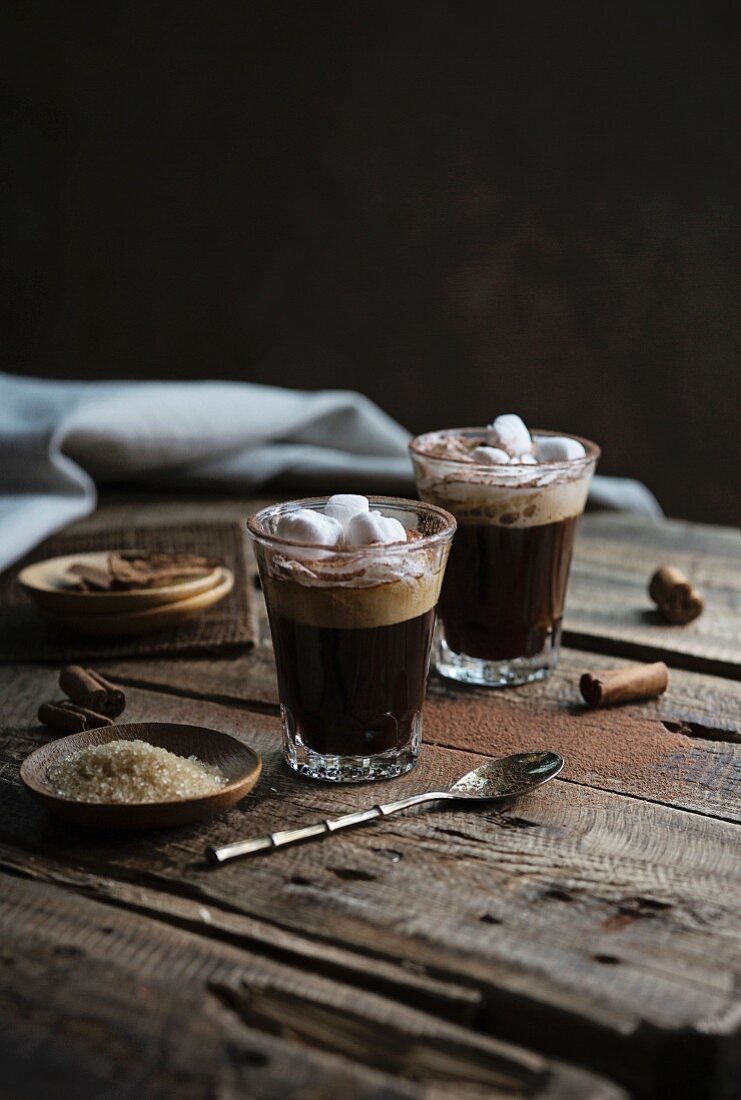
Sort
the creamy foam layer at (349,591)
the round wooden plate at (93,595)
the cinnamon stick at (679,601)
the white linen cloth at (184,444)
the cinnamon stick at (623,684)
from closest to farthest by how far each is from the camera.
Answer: the creamy foam layer at (349,591) → the cinnamon stick at (623,684) → the round wooden plate at (93,595) → the cinnamon stick at (679,601) → the white linen cloth at (184,444)

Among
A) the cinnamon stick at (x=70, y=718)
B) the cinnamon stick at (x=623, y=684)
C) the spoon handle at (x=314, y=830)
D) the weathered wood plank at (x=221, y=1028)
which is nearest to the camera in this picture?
the weathered wood plank at (x=221, y=1028)

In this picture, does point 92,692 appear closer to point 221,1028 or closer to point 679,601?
point 221,1028

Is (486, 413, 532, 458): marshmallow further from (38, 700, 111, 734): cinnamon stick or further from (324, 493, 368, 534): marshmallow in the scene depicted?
(38, 700, 111, 734): cinnamon stick

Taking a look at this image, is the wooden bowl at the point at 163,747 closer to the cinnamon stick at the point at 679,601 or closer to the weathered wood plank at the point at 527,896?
the weathered wood plank at the point at 527,896

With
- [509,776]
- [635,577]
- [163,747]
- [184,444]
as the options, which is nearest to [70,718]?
[163,747]

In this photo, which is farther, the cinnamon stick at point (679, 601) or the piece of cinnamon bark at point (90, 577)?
the cinnamon stick at point (679, 601)

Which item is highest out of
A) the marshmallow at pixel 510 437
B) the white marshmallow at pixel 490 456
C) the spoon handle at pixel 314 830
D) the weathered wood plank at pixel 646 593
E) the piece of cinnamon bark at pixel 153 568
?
the marshmallow at pixel 510 437

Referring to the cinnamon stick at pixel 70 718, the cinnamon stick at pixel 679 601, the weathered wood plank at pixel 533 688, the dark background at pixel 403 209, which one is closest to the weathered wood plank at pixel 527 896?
the cinnamon stick at pixel 70 718
